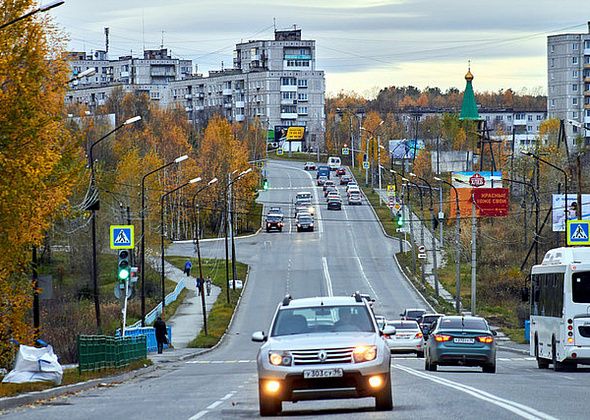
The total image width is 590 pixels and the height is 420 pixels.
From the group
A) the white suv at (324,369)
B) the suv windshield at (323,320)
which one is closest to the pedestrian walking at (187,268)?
the suv windshield at (323,320)

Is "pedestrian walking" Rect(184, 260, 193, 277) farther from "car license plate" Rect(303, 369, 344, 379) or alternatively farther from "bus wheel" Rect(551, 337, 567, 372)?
"car license plate" Rect(303, 369, 344, 379)

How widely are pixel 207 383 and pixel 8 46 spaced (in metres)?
12.1

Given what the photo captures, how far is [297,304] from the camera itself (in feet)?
63.7

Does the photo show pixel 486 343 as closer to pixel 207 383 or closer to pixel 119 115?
pixel 207 383

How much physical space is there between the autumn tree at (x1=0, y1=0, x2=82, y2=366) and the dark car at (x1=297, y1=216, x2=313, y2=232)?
7992 cm

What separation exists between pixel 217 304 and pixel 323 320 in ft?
209

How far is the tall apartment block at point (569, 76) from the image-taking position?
180000 mm

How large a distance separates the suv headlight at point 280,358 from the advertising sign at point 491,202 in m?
68.7

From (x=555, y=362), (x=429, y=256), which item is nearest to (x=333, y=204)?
(x=429, y=256)

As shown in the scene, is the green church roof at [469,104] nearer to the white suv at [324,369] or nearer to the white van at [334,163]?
the white van at [334,163]

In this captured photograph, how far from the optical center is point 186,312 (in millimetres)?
79875

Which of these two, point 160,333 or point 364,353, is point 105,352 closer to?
point 160,333

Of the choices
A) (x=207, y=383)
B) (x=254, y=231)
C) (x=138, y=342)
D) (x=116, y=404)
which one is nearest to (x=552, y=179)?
(x=254, y=231)

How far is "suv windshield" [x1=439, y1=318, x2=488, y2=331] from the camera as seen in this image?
33.9 m
